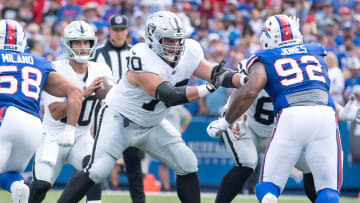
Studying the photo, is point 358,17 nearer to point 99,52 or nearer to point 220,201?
point 99,52

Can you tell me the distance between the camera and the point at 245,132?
5.49 meters

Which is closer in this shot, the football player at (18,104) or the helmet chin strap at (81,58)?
the football player at (18,104)

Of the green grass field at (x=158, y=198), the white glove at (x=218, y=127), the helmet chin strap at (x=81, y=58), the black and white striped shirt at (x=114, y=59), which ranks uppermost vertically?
the helmet chin strap at (x=81, y=58)

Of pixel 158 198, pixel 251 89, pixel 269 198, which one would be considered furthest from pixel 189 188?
pixel 158 198

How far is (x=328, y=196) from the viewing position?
14.4 feet

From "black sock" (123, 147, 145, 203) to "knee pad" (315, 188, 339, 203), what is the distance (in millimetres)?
2133

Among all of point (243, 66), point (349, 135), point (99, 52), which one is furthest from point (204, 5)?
point (243, 66)

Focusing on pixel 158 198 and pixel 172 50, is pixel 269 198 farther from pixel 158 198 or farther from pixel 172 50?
pixel 158 198

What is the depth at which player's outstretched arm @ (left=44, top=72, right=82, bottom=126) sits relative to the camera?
502cm

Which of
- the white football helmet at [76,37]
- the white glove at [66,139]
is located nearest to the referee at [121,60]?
the white football helmet at [76,37]

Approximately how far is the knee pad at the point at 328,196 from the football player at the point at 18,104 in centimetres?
201

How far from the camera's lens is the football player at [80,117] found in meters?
5.47

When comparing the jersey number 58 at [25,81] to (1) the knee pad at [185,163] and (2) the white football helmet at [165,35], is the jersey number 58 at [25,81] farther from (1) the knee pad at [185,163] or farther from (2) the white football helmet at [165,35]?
(1) the knee pad at [185,163]

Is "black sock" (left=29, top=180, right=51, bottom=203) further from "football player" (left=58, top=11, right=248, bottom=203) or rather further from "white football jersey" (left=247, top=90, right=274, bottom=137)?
"white football jersey" (left=247, top=90, right=274, bottom=137)
